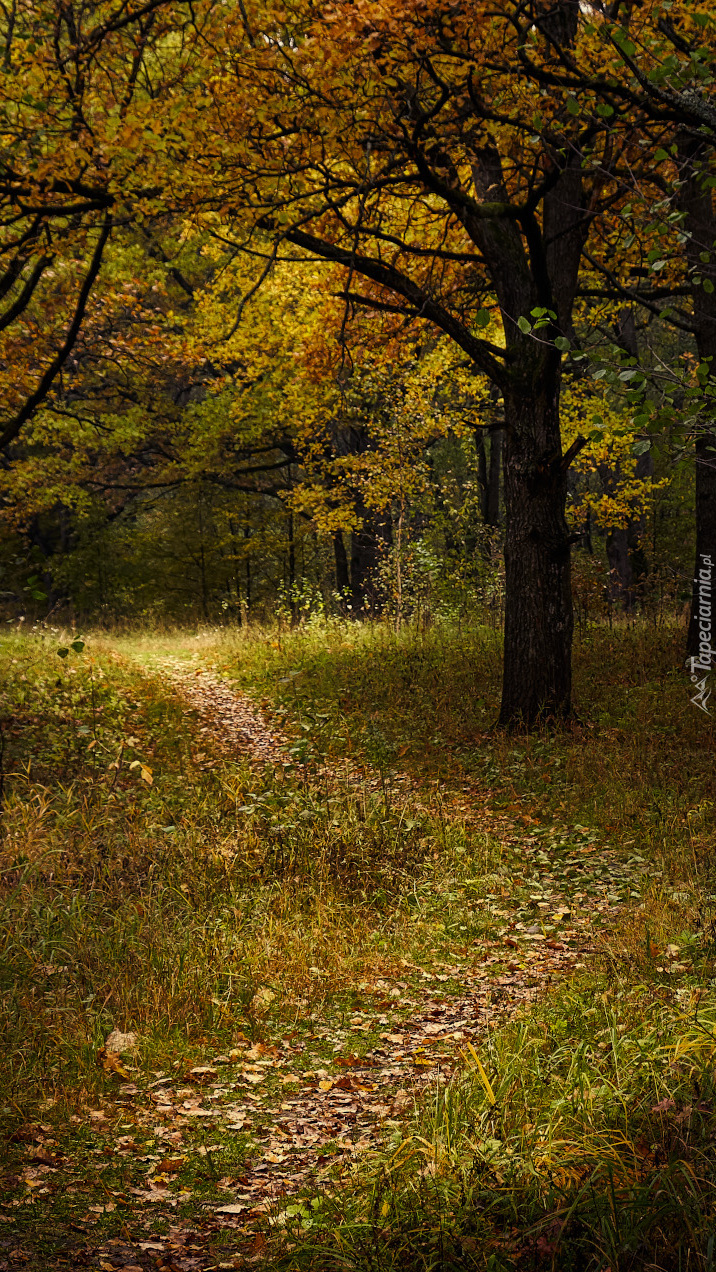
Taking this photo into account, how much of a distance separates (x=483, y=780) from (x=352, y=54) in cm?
613

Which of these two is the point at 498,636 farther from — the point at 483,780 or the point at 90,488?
the point at 90,488

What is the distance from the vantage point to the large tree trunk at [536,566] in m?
9.17

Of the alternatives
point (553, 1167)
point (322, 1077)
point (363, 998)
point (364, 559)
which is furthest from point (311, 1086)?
point (364, 559)

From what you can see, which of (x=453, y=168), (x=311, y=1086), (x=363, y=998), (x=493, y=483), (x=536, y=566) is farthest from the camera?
(x=493, y=483)

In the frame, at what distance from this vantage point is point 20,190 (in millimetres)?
7191

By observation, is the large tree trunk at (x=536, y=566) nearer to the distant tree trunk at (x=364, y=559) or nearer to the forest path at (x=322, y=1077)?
the forest path at (x=322, y=1077)

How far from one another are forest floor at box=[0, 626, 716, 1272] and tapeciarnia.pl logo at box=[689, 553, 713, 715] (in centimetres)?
58

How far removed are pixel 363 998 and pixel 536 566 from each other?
5447mm

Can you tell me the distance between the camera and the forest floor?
2891 mm

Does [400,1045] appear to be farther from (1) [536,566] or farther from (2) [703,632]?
(2) [703,632]

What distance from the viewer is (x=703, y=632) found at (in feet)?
35.9

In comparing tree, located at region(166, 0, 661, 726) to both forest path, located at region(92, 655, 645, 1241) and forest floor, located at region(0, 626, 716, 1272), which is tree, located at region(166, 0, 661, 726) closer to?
forest floor, located at region(0, 626, 716, 1272)

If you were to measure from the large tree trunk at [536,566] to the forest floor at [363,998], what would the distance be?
56 cm

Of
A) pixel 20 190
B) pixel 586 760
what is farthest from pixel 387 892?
pixel 20 190
